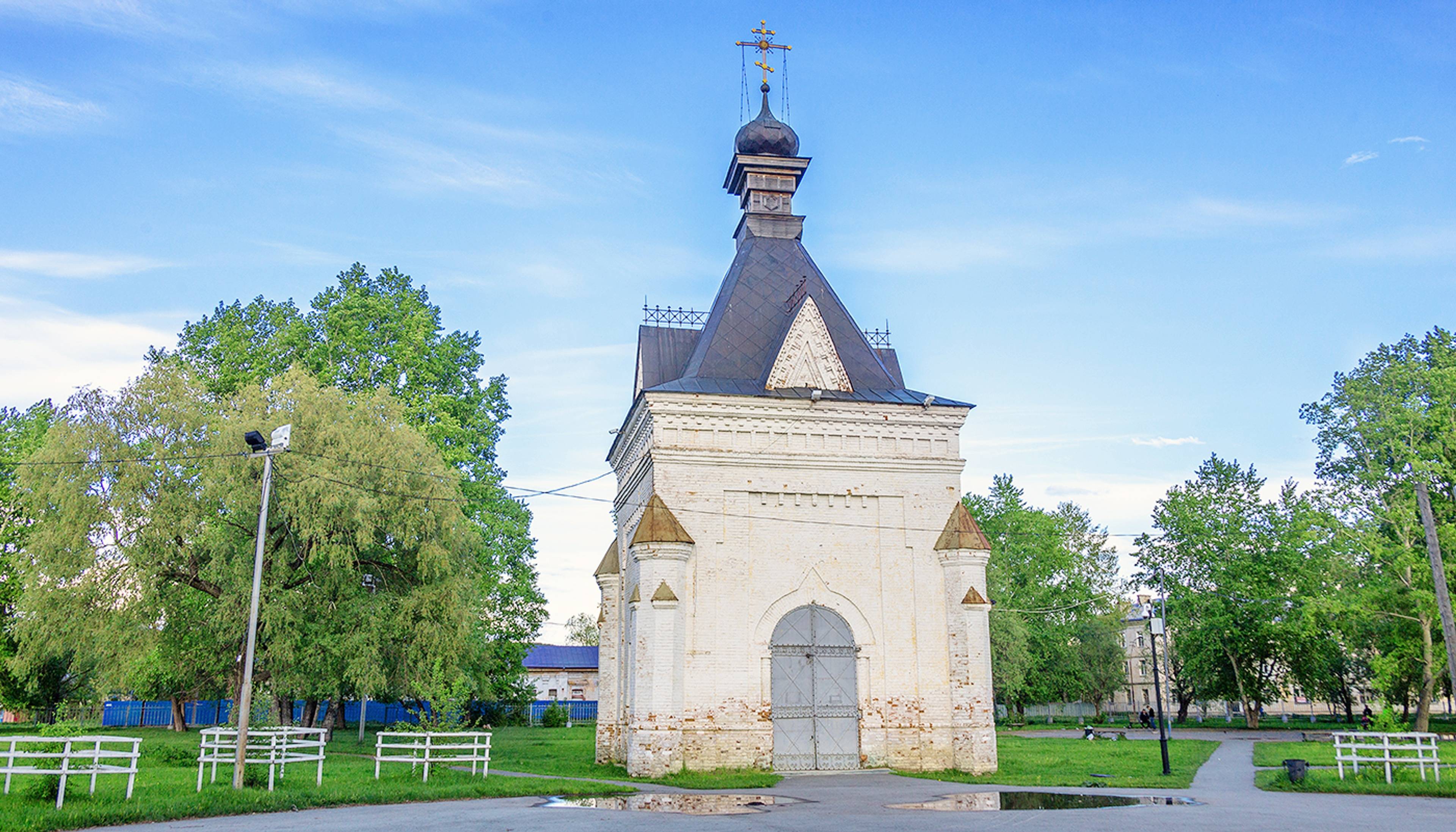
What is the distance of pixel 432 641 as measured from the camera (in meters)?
25.5

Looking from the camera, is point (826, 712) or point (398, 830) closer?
point (398, 830)

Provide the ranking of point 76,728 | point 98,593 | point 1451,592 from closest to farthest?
1. point 76,728
2. point 98,593
3. point 1451,592

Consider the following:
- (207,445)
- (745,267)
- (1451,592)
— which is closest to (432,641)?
(207,445)

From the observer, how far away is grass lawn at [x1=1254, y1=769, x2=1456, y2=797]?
16.2m

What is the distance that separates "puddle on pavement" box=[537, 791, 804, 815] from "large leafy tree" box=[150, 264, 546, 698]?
50.5 ft

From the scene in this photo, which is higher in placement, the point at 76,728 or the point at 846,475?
the point at 846,475

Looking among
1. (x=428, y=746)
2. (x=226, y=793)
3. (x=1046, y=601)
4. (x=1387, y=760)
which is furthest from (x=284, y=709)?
(x=1046, y=601)

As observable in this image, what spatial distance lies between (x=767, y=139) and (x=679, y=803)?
62.7 feet

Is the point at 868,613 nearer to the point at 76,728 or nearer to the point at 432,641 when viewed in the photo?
the point at 432,641

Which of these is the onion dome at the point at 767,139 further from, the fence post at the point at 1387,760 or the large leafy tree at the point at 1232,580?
the large leafy tree at the point at 1232,580

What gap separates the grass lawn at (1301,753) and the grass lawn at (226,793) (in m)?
16.7

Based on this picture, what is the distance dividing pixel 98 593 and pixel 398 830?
56.8 ft

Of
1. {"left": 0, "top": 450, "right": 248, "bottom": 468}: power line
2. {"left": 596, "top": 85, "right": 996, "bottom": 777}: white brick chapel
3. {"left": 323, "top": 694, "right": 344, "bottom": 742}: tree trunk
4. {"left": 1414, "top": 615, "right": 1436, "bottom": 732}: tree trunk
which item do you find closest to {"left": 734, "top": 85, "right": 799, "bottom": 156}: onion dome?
{"left": 596, "top": 85, "right": 996, "bottom": 777}: white brick chapel

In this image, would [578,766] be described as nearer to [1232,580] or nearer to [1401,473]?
[1401,473]
